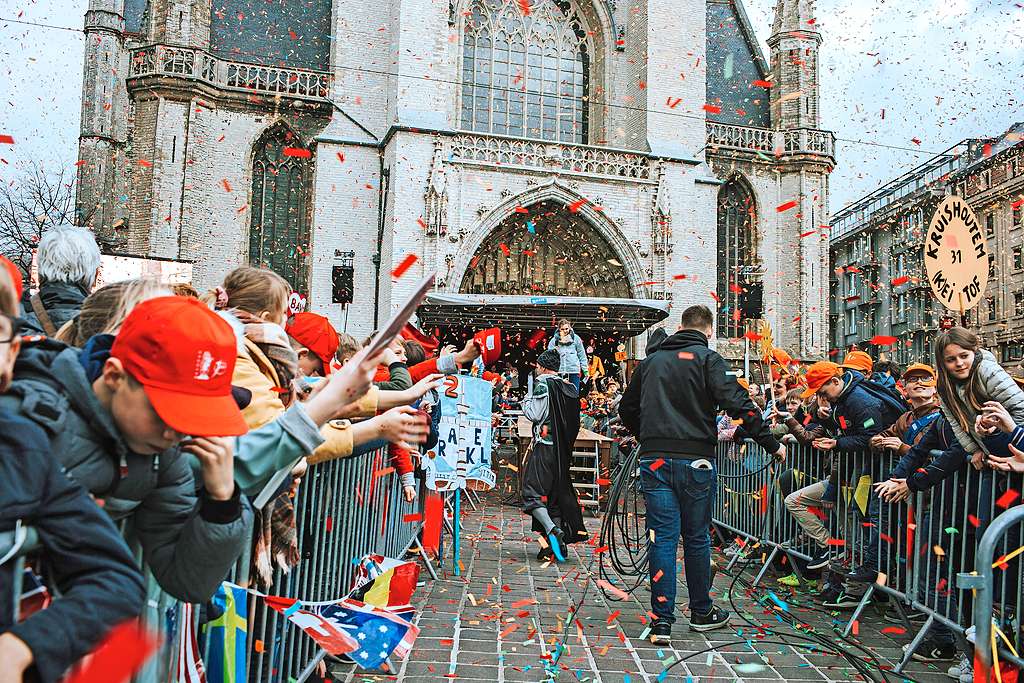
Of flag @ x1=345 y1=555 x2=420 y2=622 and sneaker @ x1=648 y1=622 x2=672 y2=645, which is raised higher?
Result: flag @ x1=345 y1=555 x2=420 y2=622

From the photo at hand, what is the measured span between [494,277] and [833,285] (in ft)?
175

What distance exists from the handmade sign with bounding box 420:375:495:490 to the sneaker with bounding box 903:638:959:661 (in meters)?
3.76

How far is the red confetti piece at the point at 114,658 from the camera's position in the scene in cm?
157

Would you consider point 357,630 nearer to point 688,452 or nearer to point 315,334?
point 315,334

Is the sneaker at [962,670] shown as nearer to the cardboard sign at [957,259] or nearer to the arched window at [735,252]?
the cardboard sign at [957,259]

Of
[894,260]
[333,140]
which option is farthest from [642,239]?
[894,260]

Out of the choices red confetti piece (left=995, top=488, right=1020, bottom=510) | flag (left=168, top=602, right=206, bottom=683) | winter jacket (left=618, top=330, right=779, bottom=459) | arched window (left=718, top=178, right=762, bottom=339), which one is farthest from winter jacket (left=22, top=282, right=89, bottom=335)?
arched window (left=718, top=178, right=762, bottom=339)

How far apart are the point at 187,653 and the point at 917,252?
190ft

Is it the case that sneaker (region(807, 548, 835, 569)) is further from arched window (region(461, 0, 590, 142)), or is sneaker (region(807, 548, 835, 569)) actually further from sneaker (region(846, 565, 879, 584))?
arched window (region(461, 0, 590, 142))

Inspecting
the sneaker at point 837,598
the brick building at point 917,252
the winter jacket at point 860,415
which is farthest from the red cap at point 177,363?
the brick building at point 917,252

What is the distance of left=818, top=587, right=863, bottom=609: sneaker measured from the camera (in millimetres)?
6090

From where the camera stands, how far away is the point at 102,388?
1.79 meters

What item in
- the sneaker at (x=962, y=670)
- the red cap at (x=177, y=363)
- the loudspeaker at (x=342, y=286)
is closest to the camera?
the red cap at (x=177, y=363)

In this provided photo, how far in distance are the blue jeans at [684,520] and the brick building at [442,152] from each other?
→ 1619 cm
